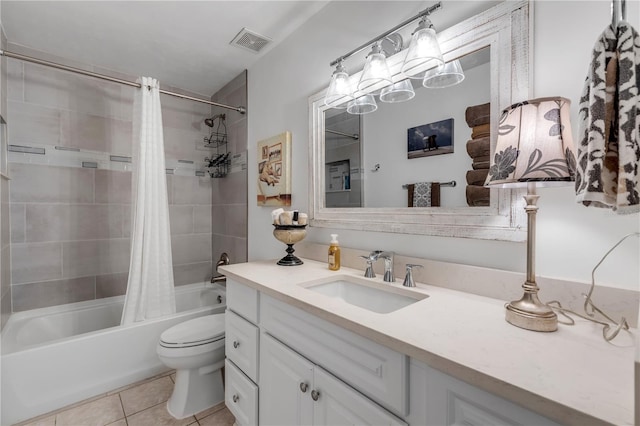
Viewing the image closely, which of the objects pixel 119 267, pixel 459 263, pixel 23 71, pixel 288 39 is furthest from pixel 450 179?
pixel 23 71

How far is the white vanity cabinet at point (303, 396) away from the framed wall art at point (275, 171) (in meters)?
1.04

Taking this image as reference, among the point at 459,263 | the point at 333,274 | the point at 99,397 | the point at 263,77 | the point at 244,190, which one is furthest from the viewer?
the point at 244,190

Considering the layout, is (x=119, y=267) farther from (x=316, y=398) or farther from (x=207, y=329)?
(x=316, y=398)

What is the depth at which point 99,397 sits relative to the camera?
5.66ft

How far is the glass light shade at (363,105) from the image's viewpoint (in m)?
1.41

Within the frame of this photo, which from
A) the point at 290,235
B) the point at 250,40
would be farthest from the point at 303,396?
the point at 250,40

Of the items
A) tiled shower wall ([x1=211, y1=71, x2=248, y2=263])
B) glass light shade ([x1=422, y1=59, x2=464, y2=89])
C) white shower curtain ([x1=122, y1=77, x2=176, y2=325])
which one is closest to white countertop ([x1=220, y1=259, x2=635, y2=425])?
glass light shade ([x1=422, y1=59, x2=464, y2=89])

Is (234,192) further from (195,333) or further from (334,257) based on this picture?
(334,257)

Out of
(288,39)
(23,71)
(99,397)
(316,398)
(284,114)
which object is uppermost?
(288,39)

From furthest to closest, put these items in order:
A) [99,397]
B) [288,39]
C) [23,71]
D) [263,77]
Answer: [263,77]
[23,71]
[288,39]
[99,397]

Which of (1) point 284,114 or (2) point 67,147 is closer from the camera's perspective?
(1) point 284,114

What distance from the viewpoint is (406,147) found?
4.17ft

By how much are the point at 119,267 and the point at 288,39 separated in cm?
A: 233

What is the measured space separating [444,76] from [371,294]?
0.95m
